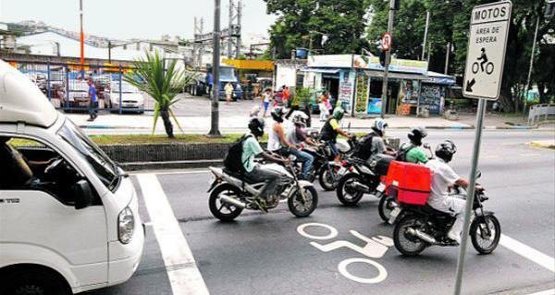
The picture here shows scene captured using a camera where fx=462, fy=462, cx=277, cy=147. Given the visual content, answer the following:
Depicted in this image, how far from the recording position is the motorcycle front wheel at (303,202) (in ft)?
26.0

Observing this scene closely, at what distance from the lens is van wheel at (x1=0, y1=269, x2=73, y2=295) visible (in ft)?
13.4

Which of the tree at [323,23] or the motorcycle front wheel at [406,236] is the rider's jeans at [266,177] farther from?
the tree at [323,23]

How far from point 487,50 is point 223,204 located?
15.7 feet

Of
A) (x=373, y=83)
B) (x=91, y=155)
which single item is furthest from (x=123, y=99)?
(x=91, y=155)

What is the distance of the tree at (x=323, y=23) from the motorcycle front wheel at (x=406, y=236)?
41.3m

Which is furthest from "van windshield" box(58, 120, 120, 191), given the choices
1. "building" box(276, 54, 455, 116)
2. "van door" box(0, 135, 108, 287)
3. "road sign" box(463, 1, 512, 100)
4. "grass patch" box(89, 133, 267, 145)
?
"building" box(276, 54, 455, 116)

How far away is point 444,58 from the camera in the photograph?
44.8 metres

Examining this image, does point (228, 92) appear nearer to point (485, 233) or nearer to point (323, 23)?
point (323, 23)

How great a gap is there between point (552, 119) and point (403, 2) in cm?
1399

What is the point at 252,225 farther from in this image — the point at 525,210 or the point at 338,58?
the point at 338,58

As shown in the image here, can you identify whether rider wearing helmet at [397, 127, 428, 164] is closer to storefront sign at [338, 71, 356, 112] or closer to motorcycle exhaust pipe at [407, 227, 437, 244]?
motorcycle exhaust pipe at [407, 227, 437, 244]

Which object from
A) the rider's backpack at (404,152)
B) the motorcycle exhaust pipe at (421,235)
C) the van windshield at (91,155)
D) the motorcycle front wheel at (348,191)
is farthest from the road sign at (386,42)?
the van windshield at (91,155)

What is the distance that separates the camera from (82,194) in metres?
4.14

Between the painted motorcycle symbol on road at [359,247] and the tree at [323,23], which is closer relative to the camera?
the painted motorcycle symbol on road at [359,247]
